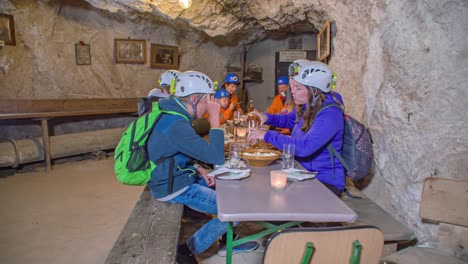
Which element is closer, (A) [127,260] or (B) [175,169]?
(A) [127,260]

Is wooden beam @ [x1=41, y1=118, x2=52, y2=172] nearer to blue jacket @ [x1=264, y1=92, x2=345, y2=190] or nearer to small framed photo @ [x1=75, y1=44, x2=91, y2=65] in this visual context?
small framed photo @ [x1=75, y1=44, x2=91, y2=65]

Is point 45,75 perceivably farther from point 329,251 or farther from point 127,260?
point 329,251

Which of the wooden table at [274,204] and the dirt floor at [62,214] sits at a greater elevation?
the wooden table at [274,204]

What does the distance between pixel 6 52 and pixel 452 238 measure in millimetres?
8476

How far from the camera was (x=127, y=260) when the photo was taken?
2104 millimetres

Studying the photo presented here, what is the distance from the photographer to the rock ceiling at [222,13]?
7.33 m

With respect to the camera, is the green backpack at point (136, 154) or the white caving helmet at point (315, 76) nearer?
the green backpack at point (136, 154)

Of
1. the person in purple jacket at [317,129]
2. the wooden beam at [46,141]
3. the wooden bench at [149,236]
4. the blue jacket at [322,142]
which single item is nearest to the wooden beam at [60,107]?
the wooden beam at [46,141]

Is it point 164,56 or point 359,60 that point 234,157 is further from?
point 164,56

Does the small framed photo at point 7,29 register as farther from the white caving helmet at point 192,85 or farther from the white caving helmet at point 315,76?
the white caving helmet at point 315,76

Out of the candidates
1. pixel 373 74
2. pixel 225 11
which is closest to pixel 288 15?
pixel 225 11

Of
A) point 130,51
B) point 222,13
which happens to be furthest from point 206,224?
point 130,51

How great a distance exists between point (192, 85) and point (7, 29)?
20.8 ft

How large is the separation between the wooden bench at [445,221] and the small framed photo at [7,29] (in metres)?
8.14
